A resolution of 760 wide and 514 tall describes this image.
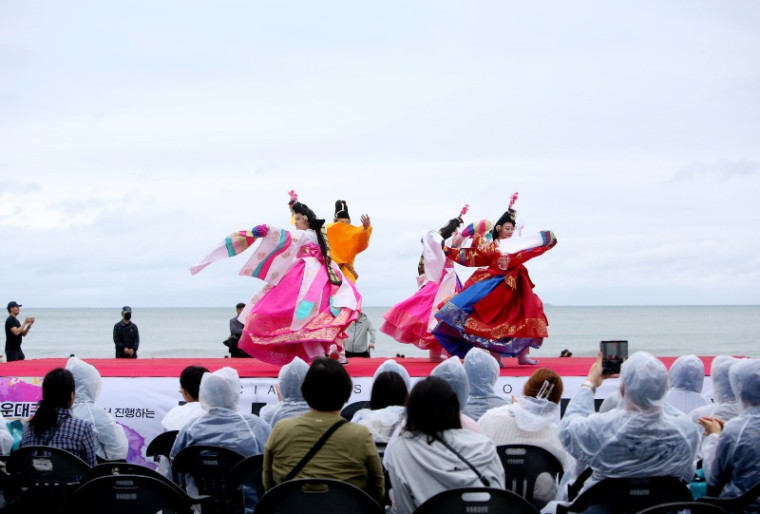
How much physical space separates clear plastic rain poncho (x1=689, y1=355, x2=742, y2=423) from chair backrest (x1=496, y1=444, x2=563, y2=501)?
0.77 metres

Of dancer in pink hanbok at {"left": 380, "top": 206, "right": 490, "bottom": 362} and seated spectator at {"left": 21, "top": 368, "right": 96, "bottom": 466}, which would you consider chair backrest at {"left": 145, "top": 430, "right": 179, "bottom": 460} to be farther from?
dancer in pink hanbok at {"left": 380, "top": 206, "right": 490, "bottom": 362}

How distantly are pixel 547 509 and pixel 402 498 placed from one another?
2.18 feet

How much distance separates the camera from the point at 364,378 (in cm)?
633

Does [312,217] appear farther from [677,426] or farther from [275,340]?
[677,426]

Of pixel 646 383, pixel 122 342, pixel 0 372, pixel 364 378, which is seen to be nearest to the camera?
pixel 646 383

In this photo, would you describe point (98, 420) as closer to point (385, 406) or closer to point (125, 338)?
point (385, 406)

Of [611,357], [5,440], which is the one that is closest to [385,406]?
[611,357]

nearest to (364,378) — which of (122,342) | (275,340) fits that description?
(275,340)

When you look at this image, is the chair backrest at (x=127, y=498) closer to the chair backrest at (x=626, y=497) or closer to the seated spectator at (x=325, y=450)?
the seated spectator at (x=325, y=450)

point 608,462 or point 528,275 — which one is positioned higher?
point 528,275

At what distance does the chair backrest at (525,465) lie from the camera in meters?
3.52

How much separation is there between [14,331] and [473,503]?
859cm

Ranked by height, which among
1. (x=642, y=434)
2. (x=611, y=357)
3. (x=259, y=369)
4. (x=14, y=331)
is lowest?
(x=259, y=369)

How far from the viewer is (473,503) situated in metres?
2.66
